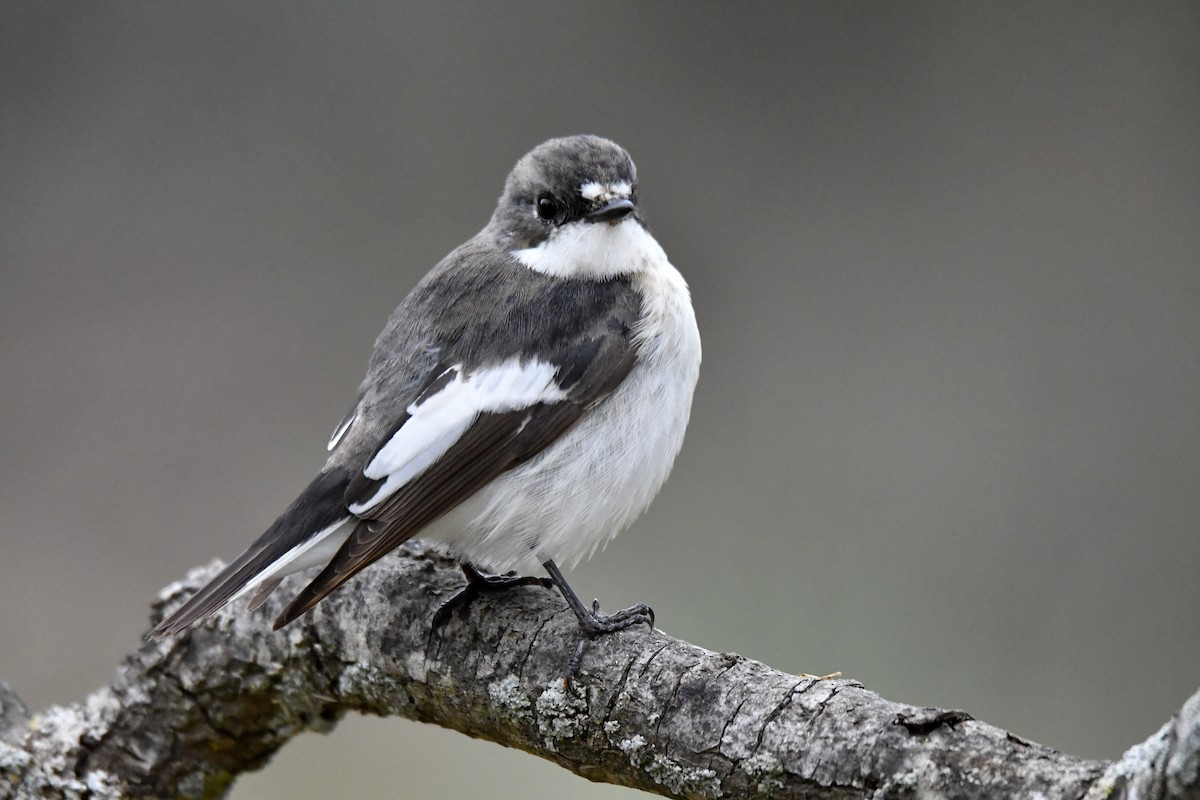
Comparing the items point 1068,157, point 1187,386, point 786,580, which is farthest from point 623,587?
point 1068,157

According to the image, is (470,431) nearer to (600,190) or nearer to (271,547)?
(271,547)

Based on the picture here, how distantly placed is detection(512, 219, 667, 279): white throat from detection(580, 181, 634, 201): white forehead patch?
0.24ft

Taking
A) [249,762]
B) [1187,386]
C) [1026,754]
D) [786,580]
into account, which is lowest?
[249,762]

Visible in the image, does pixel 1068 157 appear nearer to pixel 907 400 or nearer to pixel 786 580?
pixel 907 400

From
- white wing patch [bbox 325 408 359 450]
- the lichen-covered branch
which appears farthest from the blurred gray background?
white wing patch [bbox 325 408 359 450]

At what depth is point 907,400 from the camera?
18.8 feet

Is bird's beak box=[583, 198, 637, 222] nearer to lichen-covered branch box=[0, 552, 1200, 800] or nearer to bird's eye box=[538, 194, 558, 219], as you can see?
bird's eye box=[538, 194, 558, 219]

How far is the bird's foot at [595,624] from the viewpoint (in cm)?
241

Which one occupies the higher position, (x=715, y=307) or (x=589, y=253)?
(x=715, y=307)

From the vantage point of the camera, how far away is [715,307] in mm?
6098

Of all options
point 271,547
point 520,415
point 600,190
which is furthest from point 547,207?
point 271,547

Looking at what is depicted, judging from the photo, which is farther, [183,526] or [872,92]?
[872,92]

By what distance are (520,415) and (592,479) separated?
25cm

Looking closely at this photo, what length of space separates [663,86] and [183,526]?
3.52 meters
